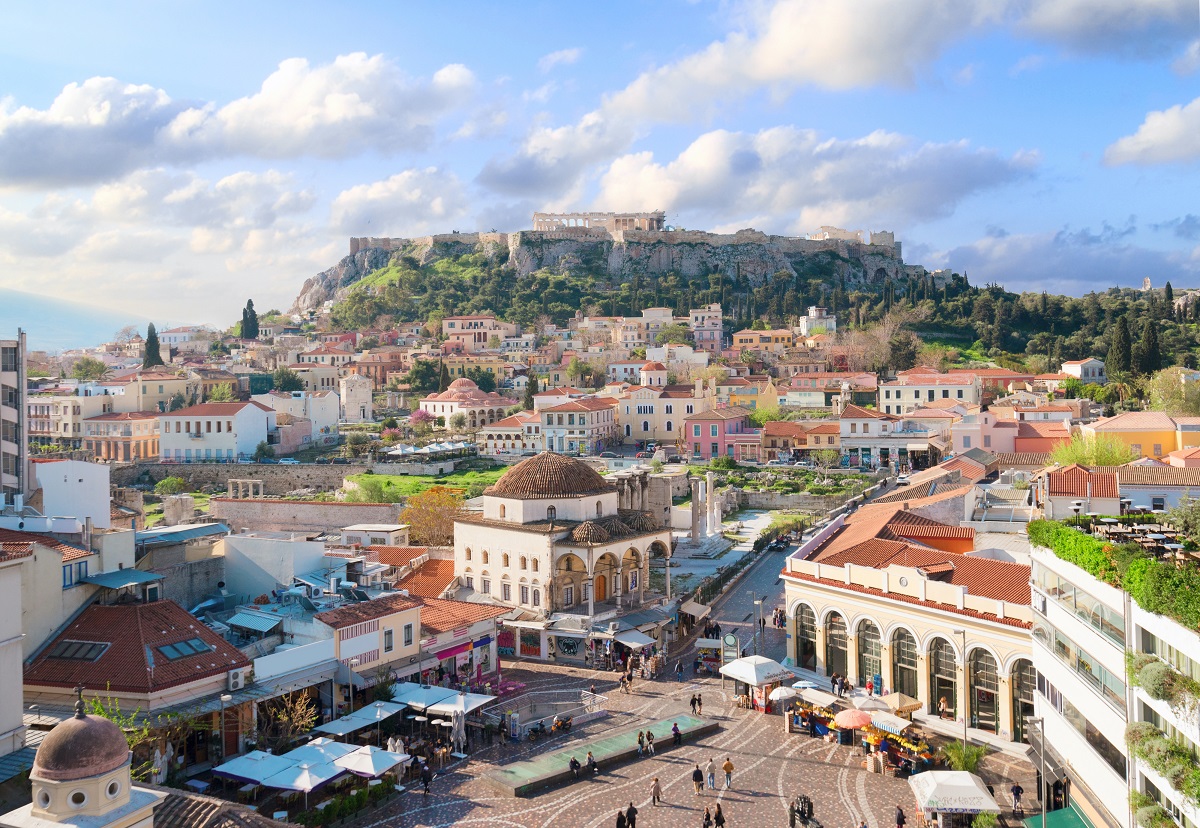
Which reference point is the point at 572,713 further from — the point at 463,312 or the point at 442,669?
the point at 463,312

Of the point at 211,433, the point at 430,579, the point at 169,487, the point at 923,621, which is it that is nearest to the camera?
Result: the point at 923,621

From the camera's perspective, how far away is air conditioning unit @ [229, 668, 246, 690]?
23.6 metres

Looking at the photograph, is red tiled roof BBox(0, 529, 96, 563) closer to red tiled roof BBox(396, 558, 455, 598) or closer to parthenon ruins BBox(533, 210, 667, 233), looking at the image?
red tiled roof BBox(396, 558, 455, 598)

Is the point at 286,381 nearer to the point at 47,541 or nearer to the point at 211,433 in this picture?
the point at 211,433

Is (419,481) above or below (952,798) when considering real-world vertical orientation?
above

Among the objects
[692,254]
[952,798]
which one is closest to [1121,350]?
[692,254]

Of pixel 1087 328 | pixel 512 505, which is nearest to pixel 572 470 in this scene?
pixel 512 505

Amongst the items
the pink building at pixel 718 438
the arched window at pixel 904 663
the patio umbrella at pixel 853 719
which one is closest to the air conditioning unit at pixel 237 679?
the patio umbrella at pixel 853 719

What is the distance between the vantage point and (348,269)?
156000 mm

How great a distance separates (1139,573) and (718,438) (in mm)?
60614

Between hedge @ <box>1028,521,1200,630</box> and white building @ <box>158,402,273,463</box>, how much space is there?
69.1 m

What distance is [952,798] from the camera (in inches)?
768

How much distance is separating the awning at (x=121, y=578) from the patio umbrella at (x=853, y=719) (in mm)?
16214

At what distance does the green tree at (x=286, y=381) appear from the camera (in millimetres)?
102312
